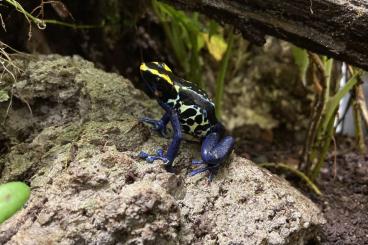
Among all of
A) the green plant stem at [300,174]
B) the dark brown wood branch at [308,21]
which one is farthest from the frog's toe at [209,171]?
the green plant stem at [300,174]

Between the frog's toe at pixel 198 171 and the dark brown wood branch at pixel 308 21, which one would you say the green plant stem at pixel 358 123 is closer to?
the dark brown wood branch at pixel 308 21

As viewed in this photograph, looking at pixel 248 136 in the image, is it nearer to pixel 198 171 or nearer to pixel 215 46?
pixel 215 46

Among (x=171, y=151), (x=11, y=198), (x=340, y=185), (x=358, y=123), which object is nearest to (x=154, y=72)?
(x=171, y=151)

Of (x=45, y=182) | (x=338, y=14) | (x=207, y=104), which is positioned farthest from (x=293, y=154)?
(x=45, y=182)

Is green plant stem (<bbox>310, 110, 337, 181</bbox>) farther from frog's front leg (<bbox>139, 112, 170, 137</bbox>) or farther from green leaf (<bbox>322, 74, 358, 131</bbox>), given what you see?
frog's front leg (<bbox>139, 112, 170, 137</bbox>)

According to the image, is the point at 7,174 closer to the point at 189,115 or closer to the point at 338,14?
the point at 189,115

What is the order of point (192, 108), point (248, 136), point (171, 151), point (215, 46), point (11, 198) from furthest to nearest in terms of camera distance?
point (248, 136), point (215, 46), point (192, 108), point (171, 151), point (11, 198)
